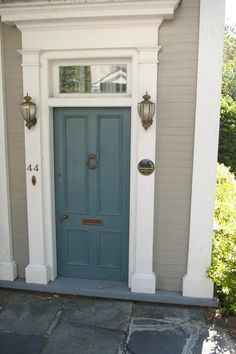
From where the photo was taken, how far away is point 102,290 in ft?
13.9

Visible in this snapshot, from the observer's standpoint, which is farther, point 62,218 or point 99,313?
point 62,218

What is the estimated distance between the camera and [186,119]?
12.8 feet

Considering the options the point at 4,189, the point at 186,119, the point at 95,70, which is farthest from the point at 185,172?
the point at 4,189

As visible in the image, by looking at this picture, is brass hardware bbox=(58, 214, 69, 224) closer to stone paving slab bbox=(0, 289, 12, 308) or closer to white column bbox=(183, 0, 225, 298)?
stone paving slab bbox=(0, 289, 12, 308)

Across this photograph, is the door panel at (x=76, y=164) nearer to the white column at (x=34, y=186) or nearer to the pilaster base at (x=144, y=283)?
the white column at (x=34, y=186)

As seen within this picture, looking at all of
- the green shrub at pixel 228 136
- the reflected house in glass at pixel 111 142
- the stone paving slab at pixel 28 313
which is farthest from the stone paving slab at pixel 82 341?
the green shrub at pixel 228 136

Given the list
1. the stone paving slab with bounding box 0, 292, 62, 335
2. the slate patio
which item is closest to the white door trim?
the stone paving slab with bounding box 0, 292, 62, 335

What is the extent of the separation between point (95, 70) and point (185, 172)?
1.64 m

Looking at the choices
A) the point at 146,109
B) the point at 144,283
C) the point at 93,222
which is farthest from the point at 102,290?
the point at 146,109

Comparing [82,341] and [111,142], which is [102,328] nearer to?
[82,341]

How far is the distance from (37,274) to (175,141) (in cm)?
243

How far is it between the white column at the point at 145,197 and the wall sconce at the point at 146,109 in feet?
0.39

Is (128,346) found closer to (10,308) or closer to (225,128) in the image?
(10,308)

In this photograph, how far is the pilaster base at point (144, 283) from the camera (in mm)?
4137
